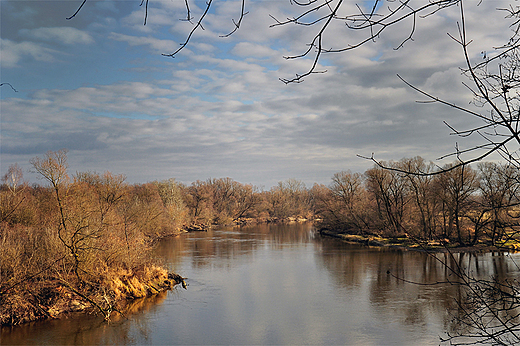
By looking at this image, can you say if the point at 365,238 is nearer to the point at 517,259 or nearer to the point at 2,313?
the point at 517,259

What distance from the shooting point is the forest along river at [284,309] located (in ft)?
34.9

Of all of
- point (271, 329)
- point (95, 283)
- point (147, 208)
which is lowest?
point (271, 329)

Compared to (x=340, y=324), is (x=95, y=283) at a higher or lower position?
higher

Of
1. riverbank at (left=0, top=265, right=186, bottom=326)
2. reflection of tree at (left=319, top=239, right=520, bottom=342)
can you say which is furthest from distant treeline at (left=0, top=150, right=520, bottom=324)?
reflection of tree at (left=319, top=239, right=520, bottom=342)

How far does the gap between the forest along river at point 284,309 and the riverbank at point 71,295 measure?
1.54 feet

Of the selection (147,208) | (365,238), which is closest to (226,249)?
(147,208)

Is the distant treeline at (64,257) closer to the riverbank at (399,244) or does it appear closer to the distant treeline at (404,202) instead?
the distant treeline at (404,202)

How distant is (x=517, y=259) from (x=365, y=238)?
12454 mm

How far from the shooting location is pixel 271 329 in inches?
448

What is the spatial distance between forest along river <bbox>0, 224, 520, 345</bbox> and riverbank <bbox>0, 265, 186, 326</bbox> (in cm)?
47

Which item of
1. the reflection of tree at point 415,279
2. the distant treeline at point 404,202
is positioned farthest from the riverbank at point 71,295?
the distant treeline at point 404,202

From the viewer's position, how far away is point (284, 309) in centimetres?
1323

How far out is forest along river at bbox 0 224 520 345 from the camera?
10625 millimetres

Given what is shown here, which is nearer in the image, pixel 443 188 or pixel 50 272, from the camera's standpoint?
pixel 50 272
